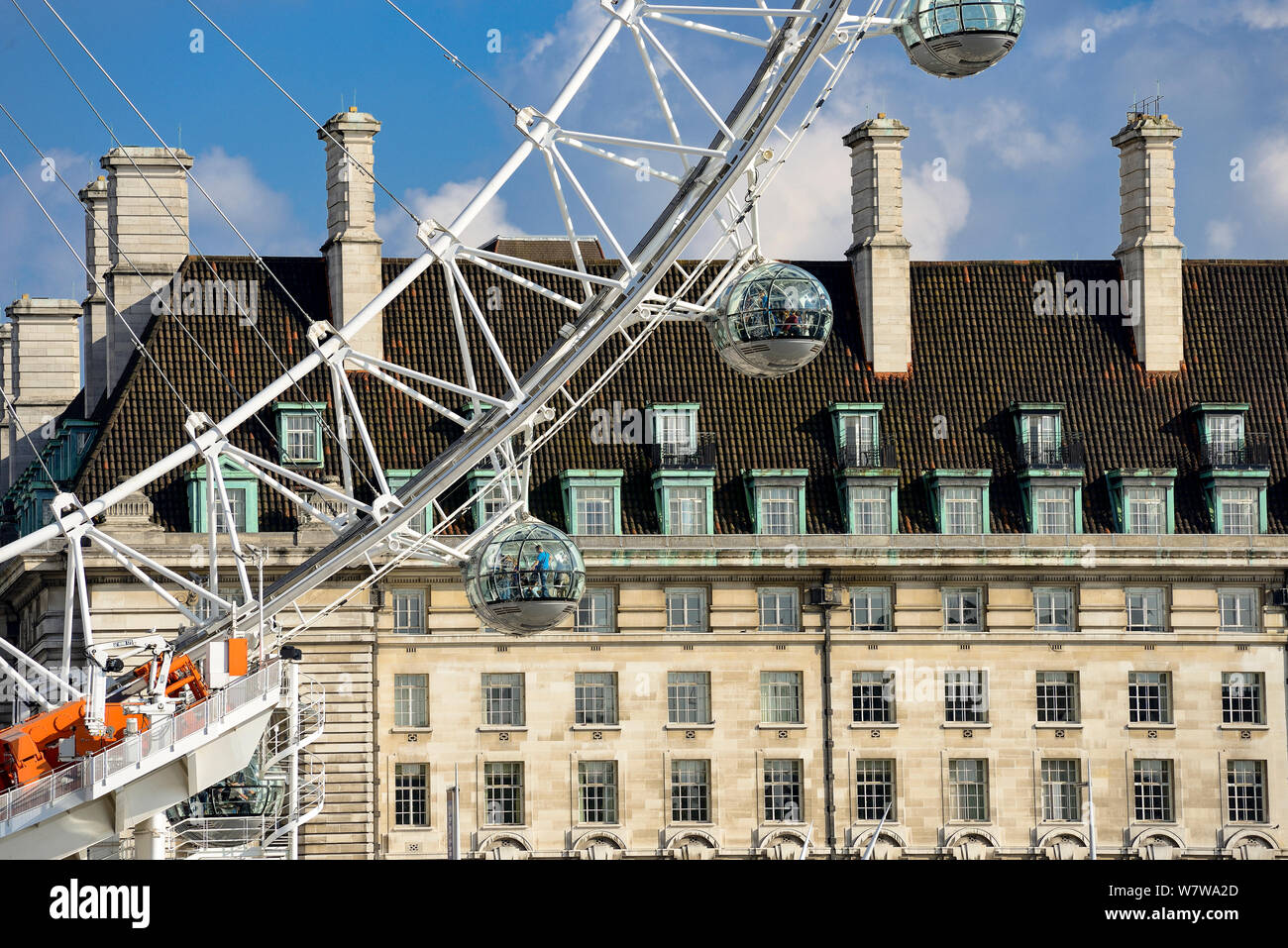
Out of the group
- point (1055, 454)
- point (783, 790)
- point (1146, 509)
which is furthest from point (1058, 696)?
point (783, 790)

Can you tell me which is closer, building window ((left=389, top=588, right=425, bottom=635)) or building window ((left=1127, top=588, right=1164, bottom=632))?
building window ((left=389, top=588, right=425, bottom=635))

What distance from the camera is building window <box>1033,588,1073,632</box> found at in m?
74.8

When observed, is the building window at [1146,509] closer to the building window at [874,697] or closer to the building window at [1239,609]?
the building window at [1239,609]

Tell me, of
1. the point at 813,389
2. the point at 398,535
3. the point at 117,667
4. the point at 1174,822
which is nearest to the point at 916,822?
the point at 1174,822

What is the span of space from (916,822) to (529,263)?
31704mm

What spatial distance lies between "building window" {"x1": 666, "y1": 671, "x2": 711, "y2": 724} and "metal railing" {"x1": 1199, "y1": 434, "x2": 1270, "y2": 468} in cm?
1631

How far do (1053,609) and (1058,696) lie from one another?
8.21ft

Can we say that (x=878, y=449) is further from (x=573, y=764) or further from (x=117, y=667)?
(x=117, y=667)

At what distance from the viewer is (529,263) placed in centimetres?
4559

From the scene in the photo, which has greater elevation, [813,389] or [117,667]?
[813,389]

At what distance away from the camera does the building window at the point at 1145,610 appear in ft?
246

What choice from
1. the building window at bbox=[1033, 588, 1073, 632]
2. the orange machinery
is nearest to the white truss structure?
the orange machinery

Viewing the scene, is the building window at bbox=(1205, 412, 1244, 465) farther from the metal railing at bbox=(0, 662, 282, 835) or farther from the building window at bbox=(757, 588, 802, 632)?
the metal railing at bbox=(0, 662, 282, 835)

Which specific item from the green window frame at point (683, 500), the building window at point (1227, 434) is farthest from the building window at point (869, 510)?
the building window at point (1227, 434)
